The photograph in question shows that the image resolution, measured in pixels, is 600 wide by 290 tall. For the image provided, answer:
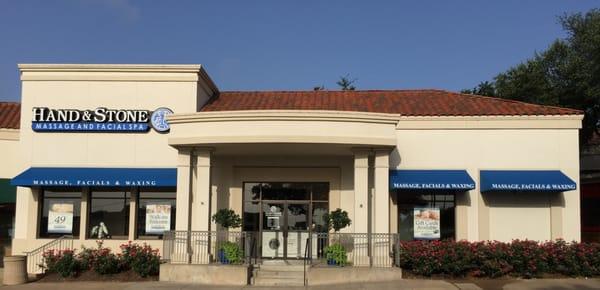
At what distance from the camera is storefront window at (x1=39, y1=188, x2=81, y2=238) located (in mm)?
20656

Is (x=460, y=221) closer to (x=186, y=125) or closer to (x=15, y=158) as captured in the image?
(x=186, y=125)

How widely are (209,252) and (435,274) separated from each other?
21.8 feet

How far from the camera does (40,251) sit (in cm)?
2000

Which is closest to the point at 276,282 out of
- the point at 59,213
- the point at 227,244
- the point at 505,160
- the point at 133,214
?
the point at 227,244

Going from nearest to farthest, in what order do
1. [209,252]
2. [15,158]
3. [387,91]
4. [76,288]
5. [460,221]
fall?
[76,288] → [209,252] → [460,221] → [15,158] → [387,91]

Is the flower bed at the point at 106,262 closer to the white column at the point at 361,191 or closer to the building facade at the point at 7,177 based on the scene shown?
the building facade at the point at 7,177

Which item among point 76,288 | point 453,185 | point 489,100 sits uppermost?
point 489,100

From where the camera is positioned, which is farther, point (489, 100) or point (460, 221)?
point (489, 100)

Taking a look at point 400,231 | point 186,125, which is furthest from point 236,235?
point 400,231

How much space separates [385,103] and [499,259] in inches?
302

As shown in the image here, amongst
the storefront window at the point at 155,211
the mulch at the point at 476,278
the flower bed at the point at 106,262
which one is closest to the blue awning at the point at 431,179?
the mulch at the point at 476,278

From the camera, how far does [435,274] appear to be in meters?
17.5

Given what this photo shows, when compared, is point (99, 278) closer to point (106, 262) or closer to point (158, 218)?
point (106, 262)

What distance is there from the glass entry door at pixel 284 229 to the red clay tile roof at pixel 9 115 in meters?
9.74
